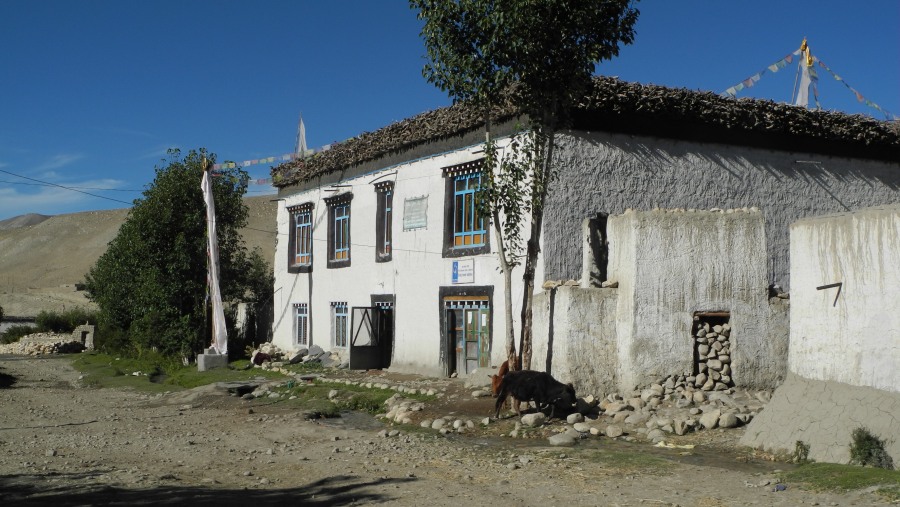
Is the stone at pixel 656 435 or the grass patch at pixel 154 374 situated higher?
the stone at pixel 656 435

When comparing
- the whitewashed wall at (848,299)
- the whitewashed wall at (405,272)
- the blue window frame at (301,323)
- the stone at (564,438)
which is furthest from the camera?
the blue window frame at (301,323)

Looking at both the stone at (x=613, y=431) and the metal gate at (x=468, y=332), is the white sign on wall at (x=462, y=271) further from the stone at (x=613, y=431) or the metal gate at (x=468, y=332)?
the stone at (x=613, y=431)

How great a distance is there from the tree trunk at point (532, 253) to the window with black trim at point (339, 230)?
937 centimetres

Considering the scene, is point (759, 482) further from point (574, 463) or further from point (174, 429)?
point (174, 429)

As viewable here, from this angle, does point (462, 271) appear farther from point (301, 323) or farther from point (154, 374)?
point (154, 374)

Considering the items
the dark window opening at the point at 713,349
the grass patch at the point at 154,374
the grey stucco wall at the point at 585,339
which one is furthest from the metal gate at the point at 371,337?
the dark window opening at the point at 713,349

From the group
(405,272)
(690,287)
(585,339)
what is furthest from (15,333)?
(690,287)

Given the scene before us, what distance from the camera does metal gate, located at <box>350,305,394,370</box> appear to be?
2206 centimetres

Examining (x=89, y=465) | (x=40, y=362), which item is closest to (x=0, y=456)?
(x=89, y=465)

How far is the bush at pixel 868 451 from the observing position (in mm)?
9078

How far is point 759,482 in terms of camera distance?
346 inches

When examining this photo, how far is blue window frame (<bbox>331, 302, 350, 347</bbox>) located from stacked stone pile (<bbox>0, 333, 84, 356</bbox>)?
56.4 ft

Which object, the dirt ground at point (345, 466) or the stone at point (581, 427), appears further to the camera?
the stone at point (581, 427)

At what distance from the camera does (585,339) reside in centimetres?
1452
